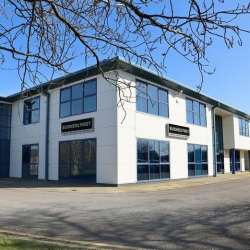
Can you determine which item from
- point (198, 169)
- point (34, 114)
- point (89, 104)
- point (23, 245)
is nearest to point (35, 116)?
point (34, 114)

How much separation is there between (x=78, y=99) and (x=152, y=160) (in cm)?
659

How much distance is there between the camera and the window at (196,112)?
2555 centimetres

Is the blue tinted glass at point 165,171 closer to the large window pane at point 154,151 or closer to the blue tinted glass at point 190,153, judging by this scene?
the large window pane at point 154,151

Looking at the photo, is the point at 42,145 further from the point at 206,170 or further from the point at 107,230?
the point at 107,230

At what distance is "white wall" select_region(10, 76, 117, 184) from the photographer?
1827 cm

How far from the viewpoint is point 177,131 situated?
76.2ft

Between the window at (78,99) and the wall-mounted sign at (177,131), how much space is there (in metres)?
6.10

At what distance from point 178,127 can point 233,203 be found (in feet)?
41.6

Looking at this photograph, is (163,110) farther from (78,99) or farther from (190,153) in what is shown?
(78,99)

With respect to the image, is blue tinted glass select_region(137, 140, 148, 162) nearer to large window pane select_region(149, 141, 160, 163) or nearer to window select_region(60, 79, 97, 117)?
large window pane select_region(149, 141, 160, 163)

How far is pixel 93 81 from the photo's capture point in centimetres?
2000

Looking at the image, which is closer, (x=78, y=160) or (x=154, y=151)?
(x=78, y=160)

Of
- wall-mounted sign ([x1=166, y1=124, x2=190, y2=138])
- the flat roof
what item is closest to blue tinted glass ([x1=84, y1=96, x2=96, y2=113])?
the flat roof

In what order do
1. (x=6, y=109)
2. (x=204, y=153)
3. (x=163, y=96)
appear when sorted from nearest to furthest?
(x=163, y=96), (x=204, y=153), (x=6, y=109)
